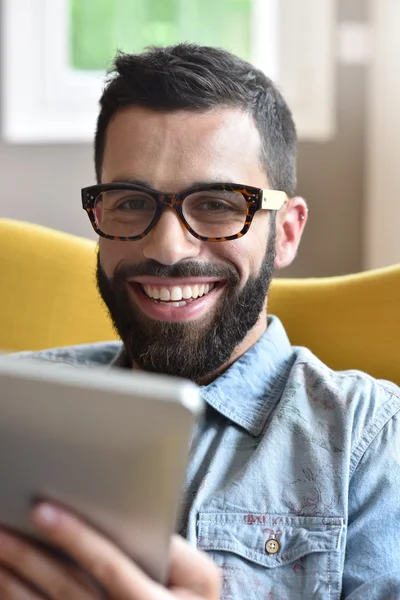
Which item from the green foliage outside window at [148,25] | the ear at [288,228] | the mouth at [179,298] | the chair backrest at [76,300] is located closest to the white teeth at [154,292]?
the mouth at [179,298]

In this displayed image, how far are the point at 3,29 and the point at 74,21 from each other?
0.24 m

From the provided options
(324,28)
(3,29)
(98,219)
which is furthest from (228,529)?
(324,28)

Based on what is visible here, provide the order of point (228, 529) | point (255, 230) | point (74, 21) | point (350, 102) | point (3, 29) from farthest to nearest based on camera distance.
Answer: point (350, 102)
point (74, 21)
point (3, 29)
point (255, 230)
point (228, 529)

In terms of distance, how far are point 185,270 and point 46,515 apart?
21.6 inches

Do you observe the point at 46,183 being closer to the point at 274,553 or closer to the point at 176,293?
the point at 176,293

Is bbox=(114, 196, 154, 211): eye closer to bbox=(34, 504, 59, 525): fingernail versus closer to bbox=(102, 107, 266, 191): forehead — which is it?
bbox=(102, 107, 266, 191): forehead

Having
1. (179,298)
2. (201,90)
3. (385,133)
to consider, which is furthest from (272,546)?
(385,133)

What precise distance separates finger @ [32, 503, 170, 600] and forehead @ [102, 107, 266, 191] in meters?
0.61

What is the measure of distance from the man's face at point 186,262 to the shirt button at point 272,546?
267 mm

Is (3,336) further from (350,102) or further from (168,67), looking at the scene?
(350,102)

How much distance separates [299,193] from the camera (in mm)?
2555

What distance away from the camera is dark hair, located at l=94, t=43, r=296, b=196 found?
1.17 meters

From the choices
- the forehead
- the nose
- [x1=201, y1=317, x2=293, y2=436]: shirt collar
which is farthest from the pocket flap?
the forehead

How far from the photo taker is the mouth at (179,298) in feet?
3.76
